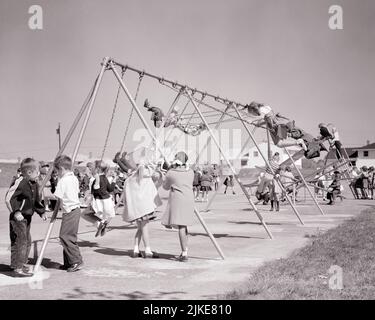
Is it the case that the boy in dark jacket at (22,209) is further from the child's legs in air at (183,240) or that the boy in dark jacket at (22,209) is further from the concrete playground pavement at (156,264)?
the child's legs in air at (183,240)

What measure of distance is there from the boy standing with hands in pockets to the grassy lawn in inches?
104

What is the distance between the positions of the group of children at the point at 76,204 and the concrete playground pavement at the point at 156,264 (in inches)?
13.8

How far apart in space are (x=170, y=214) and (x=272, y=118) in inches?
193

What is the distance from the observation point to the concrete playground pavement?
6250 millimetres

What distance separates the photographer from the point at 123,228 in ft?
44.9

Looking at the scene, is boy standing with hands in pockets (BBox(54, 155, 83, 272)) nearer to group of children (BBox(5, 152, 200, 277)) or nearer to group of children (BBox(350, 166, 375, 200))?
group of children (BBox(5, 152, 200, 277))

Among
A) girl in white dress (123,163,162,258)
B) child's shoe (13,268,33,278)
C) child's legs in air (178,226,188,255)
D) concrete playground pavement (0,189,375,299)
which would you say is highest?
girl in white dress (123,163,162,258)

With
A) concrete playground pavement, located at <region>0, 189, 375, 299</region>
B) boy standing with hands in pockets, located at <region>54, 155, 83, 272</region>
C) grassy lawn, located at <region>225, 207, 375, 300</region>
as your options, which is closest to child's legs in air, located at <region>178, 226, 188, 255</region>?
concrete playground pavement, located at <region>0, 189, 375, 299</region>

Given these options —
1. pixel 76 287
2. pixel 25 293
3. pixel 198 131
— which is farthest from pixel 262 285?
pixel 198 131

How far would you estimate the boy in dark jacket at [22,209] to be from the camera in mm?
7289

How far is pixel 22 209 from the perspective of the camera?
742cm

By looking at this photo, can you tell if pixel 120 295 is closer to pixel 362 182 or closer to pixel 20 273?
pixel 20 273

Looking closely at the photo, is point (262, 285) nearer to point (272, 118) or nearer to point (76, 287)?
point (76, 287)
